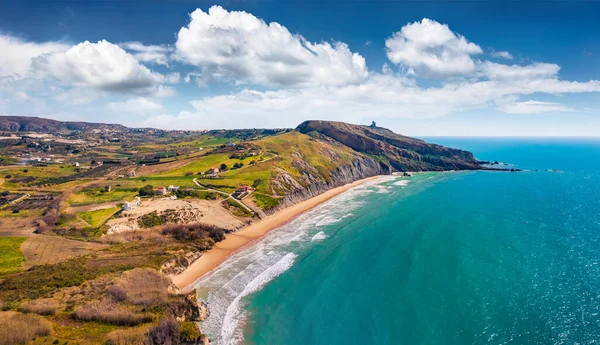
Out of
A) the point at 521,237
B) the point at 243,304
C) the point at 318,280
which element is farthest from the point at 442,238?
the point at 243,304

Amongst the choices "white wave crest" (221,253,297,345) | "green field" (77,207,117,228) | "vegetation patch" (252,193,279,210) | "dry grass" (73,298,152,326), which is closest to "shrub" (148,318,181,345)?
"dry grass" (73,298,152,326)

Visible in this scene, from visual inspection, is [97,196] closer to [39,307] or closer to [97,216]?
[97,216]

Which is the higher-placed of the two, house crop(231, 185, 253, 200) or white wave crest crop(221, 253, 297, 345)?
house crop(231, 185, 253, 200)

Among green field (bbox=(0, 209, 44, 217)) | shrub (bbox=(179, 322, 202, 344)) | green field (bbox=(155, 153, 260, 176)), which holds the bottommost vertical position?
A: shrub (bbox=(179, 322, 202, 344))

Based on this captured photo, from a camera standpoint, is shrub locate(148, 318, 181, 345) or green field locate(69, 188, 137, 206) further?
green field locate(69, 188, 137, 206)

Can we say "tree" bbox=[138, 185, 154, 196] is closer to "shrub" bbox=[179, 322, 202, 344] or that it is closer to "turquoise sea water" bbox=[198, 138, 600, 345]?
"turquoise sea water" bbox=[198, 138, 600, 345]

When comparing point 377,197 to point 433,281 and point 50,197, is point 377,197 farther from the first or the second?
point 50,197

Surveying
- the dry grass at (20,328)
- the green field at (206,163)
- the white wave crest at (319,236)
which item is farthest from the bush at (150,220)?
the green field at (206,163)
